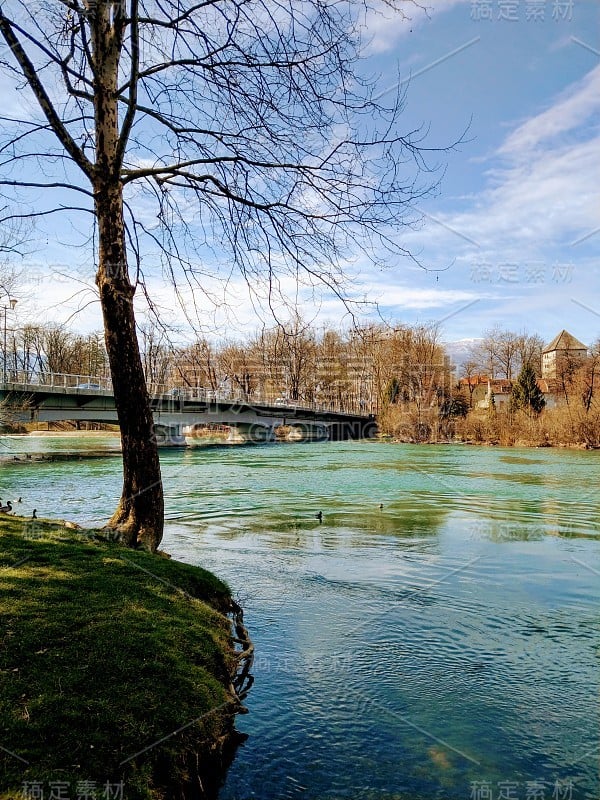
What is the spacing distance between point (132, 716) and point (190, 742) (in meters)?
0.45

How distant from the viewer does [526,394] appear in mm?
57438

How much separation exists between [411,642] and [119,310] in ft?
17.3

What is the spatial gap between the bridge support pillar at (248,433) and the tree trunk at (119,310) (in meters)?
53.6

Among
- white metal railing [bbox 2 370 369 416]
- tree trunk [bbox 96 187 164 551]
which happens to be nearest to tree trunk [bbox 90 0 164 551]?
tree trunk [bbox 96 187 164 551]

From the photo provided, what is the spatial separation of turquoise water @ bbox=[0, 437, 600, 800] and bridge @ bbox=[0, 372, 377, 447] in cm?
1684

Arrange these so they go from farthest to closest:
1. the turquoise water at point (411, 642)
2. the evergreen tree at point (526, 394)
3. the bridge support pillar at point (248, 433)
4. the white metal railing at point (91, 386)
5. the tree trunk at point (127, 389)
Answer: the bridge support pillar at point (248, 433), the evergreen tree at point (526, 394), the white metal railing at point (91, 386), the tree trunk at point (127, 389), the turquoise water at point (411, 642)

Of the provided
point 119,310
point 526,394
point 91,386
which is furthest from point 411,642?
point 526,394

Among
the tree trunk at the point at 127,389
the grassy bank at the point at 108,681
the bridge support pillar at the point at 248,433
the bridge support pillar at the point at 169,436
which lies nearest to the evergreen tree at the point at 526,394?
the bridge support pillar at the point at 248,433

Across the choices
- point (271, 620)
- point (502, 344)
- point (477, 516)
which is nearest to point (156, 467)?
point (271, 620)

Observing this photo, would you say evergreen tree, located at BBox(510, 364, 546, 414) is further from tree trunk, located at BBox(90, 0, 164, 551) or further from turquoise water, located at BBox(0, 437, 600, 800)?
tree trunk, located at BBox(90, 0, 164, 551)

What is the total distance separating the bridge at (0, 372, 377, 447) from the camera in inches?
1468

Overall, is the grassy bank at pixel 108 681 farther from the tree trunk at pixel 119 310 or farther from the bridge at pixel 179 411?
the bridge at pixel 179 411

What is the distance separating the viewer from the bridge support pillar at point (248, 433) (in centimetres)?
6288

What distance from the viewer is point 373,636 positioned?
292 inches
